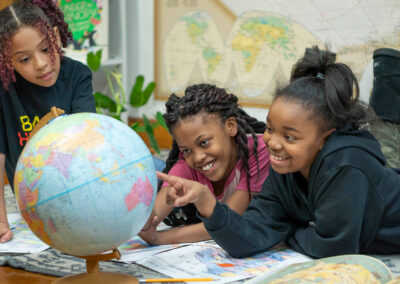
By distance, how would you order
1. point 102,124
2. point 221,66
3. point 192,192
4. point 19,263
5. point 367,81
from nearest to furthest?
point 102,124
point 192,192
point 19,263
point 367,81
point 221,66

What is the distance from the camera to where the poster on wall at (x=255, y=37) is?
11.7 ft

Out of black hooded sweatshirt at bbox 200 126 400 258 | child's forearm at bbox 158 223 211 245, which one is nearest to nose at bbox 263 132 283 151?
black hooded sweatshirt at bbox 200 126 400 258

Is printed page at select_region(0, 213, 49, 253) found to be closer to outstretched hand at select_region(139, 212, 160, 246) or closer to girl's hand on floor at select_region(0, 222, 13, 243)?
girl's hand on floor at select_region(0, 222, 13, 243)

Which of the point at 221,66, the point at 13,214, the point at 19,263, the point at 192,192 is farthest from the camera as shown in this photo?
the point at 221,66

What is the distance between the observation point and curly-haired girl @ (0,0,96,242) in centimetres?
231

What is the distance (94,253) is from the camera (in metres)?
1.63

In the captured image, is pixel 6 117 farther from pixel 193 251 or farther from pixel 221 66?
pixel 221 66

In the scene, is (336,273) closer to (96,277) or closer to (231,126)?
(96,277)

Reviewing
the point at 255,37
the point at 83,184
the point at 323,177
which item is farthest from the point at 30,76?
the point at 255,37

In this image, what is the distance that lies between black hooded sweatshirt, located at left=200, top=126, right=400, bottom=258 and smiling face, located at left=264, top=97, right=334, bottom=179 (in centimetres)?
4

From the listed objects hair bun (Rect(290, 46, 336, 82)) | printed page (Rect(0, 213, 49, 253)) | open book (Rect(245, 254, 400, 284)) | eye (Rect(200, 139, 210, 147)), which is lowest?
printed page (Rect(0, 213, 49, 253))

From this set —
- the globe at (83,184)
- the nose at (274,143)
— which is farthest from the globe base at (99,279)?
the nose at (274,143)

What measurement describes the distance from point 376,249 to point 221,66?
2.53 meters

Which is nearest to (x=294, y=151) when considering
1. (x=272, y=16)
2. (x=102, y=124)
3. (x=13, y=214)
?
(x=102, y=124)
